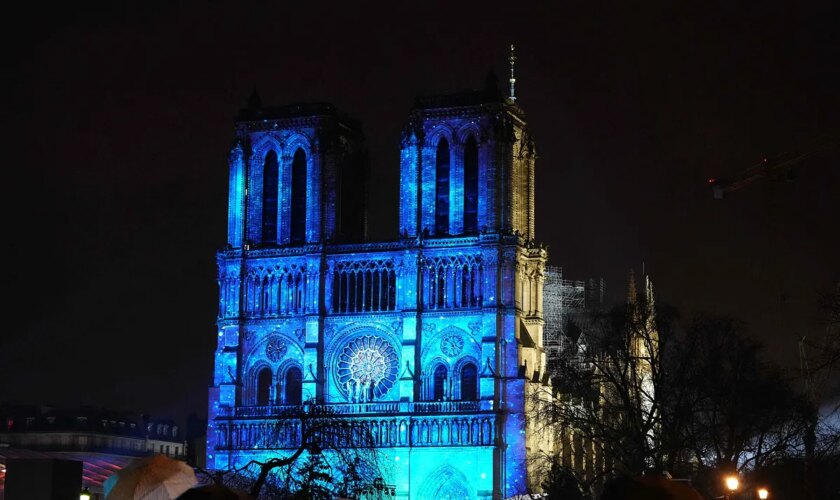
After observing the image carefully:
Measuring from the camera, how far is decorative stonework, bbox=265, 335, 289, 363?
328 ft

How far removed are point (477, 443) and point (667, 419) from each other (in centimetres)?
2302

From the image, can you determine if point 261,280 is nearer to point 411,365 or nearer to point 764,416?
point 411,365

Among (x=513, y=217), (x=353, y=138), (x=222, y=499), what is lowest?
(x=222, y=499)

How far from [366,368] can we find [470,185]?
12446 mm

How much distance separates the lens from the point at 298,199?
10069 cm

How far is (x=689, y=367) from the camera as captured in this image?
71.9 m

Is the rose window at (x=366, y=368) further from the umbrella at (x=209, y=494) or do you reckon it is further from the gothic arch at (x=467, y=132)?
the umbrella at (x=209, y=494)

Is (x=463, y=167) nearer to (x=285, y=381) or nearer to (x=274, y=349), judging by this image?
(x=274, y=349)

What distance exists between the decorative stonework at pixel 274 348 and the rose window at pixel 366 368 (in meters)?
3.96

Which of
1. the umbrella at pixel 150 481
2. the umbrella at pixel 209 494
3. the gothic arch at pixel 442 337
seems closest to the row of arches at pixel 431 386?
the gothic arch at pixel 442 337

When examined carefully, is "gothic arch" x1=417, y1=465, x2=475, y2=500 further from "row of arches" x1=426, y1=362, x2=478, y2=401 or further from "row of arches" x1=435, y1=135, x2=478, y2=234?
"row of arches" x1=435, y1=135, x2=478, y2=234

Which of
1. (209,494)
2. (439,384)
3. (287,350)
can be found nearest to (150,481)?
(209,494)

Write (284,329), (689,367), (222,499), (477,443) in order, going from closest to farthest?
(222,499) → (689,367) → (477,443) → (284,329)

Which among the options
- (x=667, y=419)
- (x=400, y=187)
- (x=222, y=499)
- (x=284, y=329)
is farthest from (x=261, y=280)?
(x=222, y=499)
